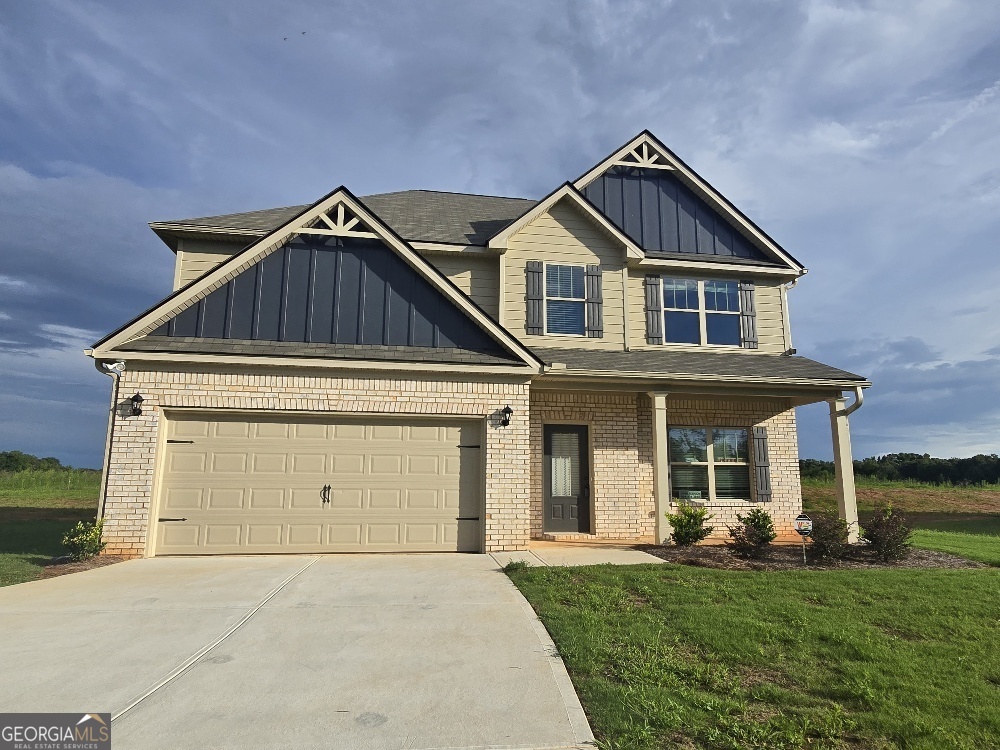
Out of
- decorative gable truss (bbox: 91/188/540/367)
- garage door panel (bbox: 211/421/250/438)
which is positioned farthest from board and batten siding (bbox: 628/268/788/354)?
garage door panel (bbox: 211/421/250/438)

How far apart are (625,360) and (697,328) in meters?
2.72

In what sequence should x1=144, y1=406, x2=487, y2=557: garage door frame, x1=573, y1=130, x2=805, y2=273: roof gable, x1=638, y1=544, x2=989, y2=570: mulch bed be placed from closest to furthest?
x1=638, y1=544, x2=989, y2=570: mulch bed < x1=144, y1=406, x2=487, y2=557: garage door frame < x1=573, y1=130, x2=805, y2=273: roof gable

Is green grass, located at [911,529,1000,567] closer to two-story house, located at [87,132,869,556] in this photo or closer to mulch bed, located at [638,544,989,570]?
mulch bed, located at [638,544,989,570]

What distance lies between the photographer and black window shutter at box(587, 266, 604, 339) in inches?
499

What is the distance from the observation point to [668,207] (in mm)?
14203

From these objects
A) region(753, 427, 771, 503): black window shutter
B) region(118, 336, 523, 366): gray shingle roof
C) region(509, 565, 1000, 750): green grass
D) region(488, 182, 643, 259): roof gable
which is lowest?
region(509, 565, 1000, 750): green grass

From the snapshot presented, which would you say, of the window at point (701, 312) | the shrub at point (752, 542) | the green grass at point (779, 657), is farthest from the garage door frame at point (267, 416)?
the window at point (701, 312)

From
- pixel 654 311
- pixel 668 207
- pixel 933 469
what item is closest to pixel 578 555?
pixel 654 311

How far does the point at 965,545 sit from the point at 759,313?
6.20 m

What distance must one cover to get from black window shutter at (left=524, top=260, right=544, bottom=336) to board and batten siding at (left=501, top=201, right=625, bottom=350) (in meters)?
0.09

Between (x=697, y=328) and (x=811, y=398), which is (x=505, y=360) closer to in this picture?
(x=697, y=328)

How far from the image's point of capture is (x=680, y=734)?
3439 mm

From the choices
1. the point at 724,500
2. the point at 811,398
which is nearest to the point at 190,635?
the point at 724,500

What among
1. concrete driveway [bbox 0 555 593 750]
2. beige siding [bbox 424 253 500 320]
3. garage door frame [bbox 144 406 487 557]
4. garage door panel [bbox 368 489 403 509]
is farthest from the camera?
beige siding [bbox 424 253 500 320]
